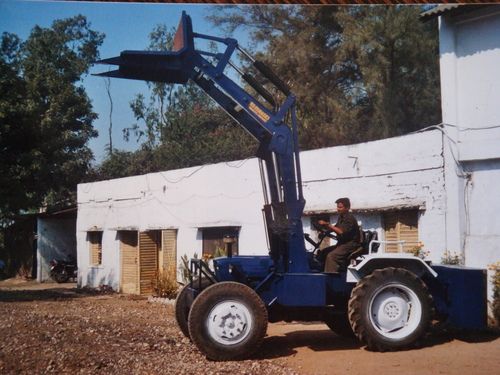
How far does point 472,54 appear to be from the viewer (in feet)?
31.2

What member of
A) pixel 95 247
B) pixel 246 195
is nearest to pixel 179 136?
pixel 246 195

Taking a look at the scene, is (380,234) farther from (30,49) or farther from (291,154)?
(30,49)

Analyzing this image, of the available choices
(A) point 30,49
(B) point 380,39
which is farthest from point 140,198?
(A) point 30,49

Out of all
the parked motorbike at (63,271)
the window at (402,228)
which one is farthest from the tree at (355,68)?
the parked motorbike at (63,271)

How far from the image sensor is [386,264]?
282 inches

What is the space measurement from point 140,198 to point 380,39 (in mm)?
7846

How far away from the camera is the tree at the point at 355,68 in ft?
36.6

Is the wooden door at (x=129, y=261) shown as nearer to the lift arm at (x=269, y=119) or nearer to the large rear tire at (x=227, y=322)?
the lift arm at (x=269, y=119)

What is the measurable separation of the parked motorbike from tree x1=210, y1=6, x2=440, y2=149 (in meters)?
10.4

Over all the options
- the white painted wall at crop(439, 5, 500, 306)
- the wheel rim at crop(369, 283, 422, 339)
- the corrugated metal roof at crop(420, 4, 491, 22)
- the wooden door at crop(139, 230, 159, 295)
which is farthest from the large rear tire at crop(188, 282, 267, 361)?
the wooden door at crop(139, 230, 159, 295)

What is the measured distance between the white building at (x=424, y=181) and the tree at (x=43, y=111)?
12.0ft

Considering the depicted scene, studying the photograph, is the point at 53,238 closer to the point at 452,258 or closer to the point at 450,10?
the point at 452,258

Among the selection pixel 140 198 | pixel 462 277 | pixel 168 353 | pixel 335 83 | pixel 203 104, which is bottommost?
pixel 168 353

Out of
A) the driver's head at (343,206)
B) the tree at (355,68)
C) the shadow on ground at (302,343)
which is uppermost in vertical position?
the tree at (355,68)
